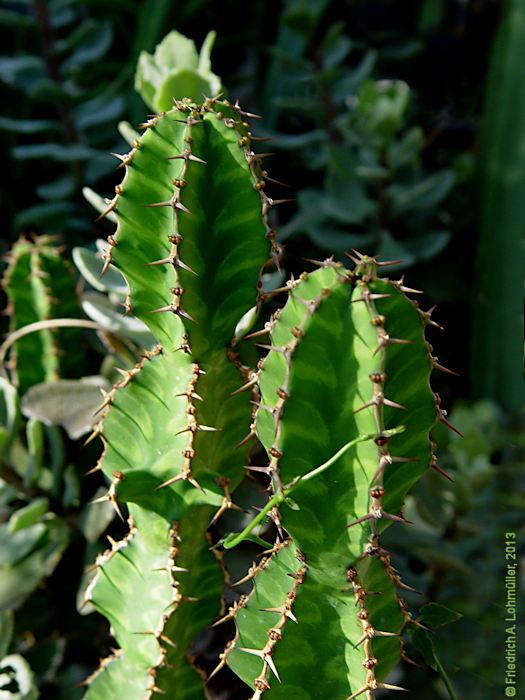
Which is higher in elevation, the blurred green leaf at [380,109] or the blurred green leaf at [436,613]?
the blurred green leaf at [380,109]

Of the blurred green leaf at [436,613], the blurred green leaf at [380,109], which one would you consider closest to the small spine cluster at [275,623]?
the blurred green leaf at [436,613]

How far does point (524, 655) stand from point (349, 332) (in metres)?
0.81

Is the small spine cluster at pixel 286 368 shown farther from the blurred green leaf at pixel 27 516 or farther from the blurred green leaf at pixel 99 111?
the blurred green leaf at pixel 99 111

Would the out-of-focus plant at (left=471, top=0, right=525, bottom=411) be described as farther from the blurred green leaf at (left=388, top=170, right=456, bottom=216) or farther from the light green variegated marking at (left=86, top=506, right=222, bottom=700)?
the light green variegated marking at (left=86, top=506, right=222, bottom=700)

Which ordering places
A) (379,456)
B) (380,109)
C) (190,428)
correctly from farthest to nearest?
(380,109)
(190,428)
(379,456)

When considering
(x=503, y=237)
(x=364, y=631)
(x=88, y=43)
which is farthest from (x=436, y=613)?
(x=88, y=43)

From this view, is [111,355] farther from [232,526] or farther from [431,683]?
[431,683]

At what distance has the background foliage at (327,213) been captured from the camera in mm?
969

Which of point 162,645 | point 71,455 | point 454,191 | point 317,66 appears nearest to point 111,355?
→ point 71,455

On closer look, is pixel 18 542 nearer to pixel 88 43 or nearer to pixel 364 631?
pixel 364 631

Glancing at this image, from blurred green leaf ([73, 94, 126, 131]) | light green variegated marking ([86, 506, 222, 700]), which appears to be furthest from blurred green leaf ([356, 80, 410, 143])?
light green variegated marking ([86, 506, 222, 700])

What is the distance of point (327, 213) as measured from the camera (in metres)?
1.29

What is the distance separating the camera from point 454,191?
1.54 m

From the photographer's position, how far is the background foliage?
3.18 ft
